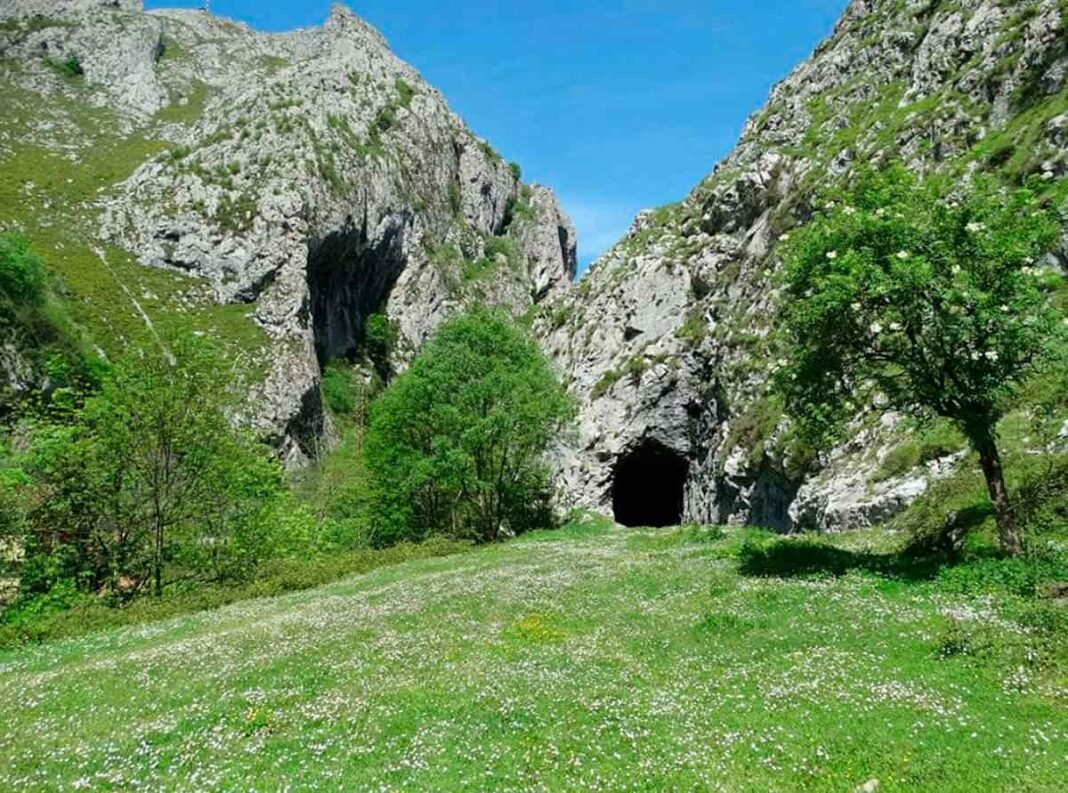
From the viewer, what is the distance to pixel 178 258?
100 metres

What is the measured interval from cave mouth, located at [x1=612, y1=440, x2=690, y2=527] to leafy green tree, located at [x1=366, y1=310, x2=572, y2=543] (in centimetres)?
1407

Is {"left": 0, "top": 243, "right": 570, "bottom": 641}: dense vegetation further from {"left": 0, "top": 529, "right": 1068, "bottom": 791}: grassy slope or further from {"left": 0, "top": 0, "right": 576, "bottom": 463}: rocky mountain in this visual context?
{"left": 0, "top": 529, "right": 1068, "bottom": 791}: grassy slope

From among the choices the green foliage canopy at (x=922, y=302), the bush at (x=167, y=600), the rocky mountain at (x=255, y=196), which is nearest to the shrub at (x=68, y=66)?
the rocky mountain at (x=255, y=196)

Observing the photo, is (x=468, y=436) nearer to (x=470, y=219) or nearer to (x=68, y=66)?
(x=470, y=219)

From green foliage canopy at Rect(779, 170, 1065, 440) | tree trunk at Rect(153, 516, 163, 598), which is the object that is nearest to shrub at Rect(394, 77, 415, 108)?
tree trunk at Rect(153, 516, 163, 598)

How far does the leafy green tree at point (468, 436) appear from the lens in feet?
168

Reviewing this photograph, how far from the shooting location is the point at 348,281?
125938 millimetres

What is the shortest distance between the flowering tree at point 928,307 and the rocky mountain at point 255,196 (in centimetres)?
5143

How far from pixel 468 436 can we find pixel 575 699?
36238 mm

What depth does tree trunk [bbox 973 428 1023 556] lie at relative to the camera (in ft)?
58.1

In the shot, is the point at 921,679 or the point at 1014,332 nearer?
the point at 921,679

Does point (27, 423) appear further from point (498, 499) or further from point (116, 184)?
point (116, 184)

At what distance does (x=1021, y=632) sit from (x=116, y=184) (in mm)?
132118

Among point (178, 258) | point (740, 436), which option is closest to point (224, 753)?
point (740, 436)
